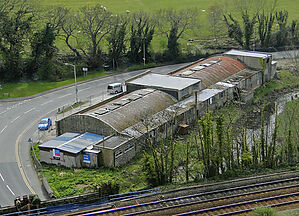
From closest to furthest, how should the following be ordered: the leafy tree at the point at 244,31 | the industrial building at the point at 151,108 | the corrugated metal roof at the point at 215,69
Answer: the industrial building at the point at 151,108
the corrugated metal roof at the point at 215,69
the leafy tree at the point at 244,31

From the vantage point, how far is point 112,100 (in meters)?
58.3

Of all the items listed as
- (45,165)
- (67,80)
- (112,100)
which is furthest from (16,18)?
(45,165)

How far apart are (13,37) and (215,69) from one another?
38.4 metres

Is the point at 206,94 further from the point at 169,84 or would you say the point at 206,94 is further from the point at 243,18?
the point at 243,18

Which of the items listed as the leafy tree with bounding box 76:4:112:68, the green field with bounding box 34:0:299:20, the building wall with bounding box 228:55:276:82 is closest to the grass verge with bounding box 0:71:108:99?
the leafy tree with bounding box 76:4:112:68

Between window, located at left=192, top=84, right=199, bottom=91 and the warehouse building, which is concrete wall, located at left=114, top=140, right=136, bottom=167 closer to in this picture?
the warehouse building

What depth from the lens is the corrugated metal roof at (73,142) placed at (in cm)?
4578

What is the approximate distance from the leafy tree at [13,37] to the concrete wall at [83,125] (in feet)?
106

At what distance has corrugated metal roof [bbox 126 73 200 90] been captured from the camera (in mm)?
60469

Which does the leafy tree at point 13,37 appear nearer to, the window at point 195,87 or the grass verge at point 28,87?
the grass verge at point 28,87

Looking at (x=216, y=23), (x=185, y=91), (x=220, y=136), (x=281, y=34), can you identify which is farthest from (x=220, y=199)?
(x=216, y=23)

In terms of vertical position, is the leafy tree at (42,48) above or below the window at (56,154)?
above

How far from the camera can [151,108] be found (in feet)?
179

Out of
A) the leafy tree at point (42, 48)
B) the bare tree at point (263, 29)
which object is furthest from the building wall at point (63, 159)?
the bare tree at point (263, 29)
